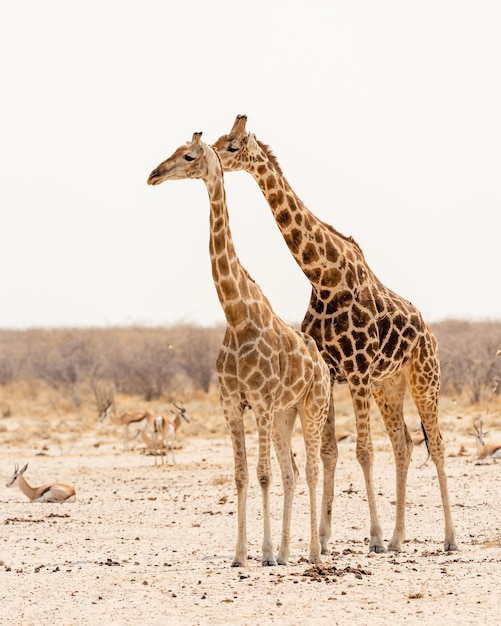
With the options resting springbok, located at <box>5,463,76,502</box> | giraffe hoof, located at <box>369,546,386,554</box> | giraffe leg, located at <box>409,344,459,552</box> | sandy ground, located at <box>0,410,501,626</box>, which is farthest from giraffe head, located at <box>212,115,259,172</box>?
resting springbok, located at <box>5,463,76,502</box>

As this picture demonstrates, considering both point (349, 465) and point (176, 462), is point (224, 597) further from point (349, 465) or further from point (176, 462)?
point (176, 462)

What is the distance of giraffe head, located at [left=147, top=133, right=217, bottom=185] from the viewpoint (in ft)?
30.6

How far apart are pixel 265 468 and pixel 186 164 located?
2.64 m

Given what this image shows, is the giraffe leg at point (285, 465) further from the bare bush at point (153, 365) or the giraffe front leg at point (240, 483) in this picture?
the bare bush at point (153, 365)

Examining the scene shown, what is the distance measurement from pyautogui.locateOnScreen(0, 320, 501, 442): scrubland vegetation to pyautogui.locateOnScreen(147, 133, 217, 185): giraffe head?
54.8 feet

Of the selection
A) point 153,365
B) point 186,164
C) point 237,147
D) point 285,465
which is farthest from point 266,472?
point 153,365

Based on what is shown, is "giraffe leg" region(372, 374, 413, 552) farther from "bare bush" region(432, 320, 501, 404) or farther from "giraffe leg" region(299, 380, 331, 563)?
"bare bush" region(432, 320, 501, 404)

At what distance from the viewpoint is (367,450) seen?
416 inches

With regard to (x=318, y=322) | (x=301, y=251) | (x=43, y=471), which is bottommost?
(x=43, y=471)

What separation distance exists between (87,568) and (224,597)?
6.35 ft

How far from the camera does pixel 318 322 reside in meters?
10.6

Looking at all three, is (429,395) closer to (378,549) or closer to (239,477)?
(378,549)

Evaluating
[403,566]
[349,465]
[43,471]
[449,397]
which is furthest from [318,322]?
[449,397]

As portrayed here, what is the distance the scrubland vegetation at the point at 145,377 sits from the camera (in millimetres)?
31062
